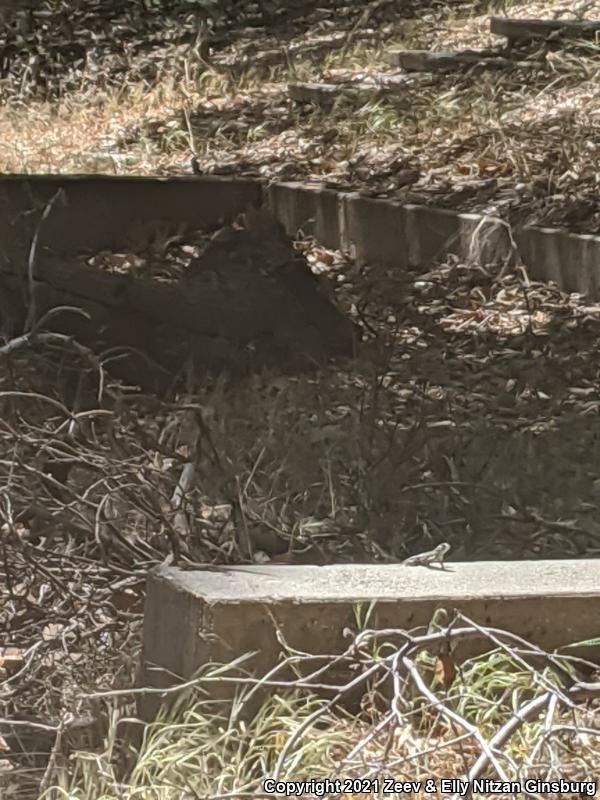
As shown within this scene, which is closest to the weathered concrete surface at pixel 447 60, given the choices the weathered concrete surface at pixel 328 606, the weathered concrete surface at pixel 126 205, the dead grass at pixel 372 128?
the dead grass at pixel 372 128

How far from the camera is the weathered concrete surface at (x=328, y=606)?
3199mm

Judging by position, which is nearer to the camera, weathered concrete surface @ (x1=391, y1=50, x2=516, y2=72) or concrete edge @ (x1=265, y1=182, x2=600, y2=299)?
concrete edge @ (x1=265, y1=182, x2=600, y2=299)

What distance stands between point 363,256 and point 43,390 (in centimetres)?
298

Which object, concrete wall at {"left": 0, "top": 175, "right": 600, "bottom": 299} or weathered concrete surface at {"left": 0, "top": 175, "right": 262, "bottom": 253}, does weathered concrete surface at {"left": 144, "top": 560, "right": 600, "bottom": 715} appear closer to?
concrete wall at {"left": 0, "top": 175, "right": 600, "bottom": 299}

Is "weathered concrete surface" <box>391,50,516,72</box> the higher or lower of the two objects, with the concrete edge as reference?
higher

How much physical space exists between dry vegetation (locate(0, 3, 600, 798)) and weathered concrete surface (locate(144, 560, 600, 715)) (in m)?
0.13

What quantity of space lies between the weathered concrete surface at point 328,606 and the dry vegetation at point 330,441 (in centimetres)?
13

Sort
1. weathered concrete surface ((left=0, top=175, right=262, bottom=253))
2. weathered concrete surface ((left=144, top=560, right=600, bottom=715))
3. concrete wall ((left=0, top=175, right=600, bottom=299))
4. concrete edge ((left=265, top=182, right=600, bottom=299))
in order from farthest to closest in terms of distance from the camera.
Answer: weathered concrete surface ((left=0, top=175, right=262, bottom=253))
concrete wall ((left=0, top=175, right=600, bottom=299))
concrete edge ((left=265, top=182, right=600, bottom=299))
weathered concrete surface ((left=144, top=560, right=600, bottom=715))

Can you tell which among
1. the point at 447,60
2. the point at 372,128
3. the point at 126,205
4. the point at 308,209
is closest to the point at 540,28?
the point at 447,60

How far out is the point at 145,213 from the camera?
807 cm

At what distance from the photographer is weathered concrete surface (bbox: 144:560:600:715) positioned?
3.20 metres

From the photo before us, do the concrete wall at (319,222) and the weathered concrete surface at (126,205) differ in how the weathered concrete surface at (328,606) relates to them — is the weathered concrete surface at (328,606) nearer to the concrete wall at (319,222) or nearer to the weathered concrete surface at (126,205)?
the concrete wall at (319,222)

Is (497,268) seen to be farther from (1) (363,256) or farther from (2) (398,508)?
(2) (398,508)

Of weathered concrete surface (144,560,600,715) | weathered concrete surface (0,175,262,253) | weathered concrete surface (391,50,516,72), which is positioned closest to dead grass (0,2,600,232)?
weathered concrete surface (391,50,516,72)
